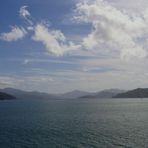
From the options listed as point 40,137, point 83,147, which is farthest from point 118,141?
point 40,137

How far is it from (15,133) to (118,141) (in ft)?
113

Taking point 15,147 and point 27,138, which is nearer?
point 15,147

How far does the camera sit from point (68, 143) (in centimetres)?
6562

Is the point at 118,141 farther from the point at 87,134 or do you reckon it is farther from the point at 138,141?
the point at 87,134

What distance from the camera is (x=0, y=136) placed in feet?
252

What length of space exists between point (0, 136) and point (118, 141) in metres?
35.3

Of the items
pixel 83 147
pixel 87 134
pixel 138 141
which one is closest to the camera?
pixel 83 147

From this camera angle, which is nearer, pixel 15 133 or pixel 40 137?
pixel 40 137

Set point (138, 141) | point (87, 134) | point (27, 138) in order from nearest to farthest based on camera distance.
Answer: point (138, 141)
point (27, 138)
point (87, 134)

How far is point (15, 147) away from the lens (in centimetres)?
6272

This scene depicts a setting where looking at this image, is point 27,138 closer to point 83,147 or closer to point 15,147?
point 15,147

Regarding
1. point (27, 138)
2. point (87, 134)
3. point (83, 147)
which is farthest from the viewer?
point (87, 134)

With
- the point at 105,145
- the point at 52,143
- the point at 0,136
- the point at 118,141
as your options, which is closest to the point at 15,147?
the point at 52,143

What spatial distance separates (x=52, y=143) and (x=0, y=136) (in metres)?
19.7
